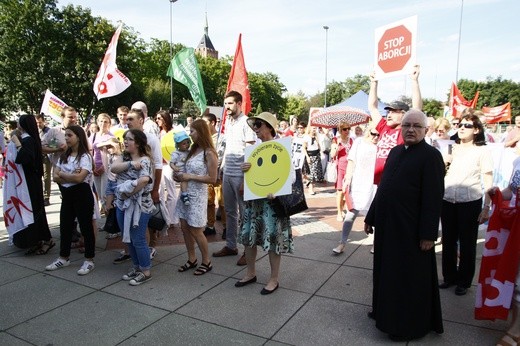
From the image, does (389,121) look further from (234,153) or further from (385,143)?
(234,153)

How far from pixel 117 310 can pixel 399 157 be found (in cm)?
295

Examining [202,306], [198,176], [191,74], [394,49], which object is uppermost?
[191,74]

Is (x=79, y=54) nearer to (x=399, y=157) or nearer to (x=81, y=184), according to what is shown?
(x=81, y=184)

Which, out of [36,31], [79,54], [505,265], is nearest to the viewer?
[505,265]

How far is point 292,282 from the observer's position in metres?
4.21

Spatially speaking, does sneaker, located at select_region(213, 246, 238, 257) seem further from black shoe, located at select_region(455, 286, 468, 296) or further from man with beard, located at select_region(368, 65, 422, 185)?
black shoe, located at select_region(455, 286, 468, 296)

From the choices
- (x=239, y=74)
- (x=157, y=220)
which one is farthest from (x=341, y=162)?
(x=157, y=220)

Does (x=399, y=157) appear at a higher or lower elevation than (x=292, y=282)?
higher

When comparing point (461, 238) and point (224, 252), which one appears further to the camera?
point (224, 252)

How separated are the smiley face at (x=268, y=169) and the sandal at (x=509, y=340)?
2176 millimetres

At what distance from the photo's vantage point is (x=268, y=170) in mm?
3750

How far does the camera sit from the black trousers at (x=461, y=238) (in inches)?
151

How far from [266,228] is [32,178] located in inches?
137

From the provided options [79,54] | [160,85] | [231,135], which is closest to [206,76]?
[160,85]
